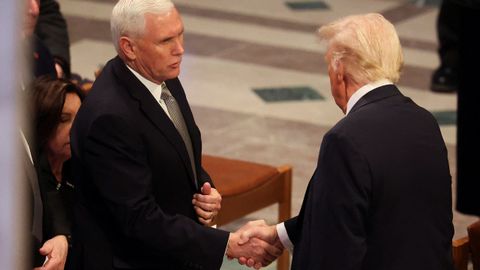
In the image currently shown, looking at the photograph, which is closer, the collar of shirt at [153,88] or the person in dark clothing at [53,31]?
the collar of shirt at [153,88]

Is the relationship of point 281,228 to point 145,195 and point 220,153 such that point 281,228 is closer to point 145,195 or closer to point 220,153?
point 145,195

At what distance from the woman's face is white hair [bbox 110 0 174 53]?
790 millimetres

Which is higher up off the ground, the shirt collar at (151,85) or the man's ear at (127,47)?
the man's ear at (127,47)

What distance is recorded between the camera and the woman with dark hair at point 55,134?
296 cm

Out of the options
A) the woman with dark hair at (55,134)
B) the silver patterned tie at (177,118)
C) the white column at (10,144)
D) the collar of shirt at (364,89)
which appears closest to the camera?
the white column at (10,144)

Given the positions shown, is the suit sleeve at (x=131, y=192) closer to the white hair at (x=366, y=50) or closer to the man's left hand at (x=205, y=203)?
the man's left hand at (x=205, y=203)

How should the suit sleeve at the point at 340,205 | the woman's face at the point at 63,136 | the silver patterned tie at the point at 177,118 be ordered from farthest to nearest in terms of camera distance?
the woman's face at the point at 63,136 < the silver patterned tie at the point at 177,118 < the suit sleeve at the point at 340,205

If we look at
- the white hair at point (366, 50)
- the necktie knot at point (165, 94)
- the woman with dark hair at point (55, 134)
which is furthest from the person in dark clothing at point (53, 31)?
the white hair at point (366, 50)

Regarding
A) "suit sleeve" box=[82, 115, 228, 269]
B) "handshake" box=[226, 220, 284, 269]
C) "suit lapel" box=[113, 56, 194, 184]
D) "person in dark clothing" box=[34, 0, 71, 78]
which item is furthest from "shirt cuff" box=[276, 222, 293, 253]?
"person in dark clothing" box=[34, 0, 71, 78]

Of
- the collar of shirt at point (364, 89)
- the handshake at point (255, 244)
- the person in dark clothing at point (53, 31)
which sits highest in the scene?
the collar of shirt at point (364, 89)

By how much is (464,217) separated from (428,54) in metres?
3.57

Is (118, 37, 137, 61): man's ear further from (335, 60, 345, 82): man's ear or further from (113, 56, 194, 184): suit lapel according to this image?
(335, 60, 345, 82): man's ear

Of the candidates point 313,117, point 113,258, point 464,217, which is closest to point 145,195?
point 113,258

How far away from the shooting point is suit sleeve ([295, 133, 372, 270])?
2031 mm
